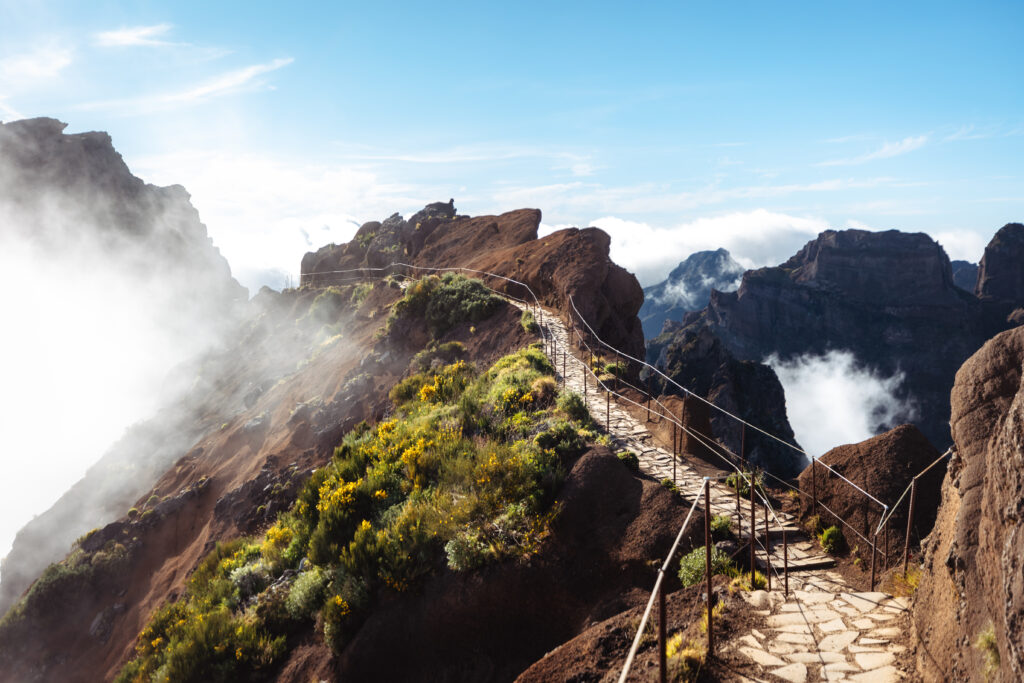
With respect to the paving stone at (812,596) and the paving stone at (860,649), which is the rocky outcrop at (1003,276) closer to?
the paving stone at (812,596)

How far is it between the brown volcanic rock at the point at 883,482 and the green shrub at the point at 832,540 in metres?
0.10

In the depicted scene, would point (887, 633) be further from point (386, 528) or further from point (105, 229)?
point (105, 229)

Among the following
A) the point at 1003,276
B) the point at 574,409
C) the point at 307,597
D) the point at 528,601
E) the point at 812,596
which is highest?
the point at 1003,276

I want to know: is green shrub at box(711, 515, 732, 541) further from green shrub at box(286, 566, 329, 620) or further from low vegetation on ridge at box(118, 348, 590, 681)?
green shrub at box(286, 566, 329, 620)

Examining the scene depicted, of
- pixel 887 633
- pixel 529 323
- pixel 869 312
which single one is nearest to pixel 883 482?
pixel 887 633

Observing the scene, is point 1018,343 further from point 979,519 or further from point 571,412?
point 571,412

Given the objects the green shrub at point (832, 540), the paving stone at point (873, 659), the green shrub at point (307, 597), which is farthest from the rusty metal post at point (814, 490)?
the green shrub at point (307, 597)

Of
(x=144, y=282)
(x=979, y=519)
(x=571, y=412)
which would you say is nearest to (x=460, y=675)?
Result: (x=571, y=412)

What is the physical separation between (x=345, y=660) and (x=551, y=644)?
10.7 ft

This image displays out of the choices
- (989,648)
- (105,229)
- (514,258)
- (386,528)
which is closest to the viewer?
(989,648)

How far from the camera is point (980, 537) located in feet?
12.8

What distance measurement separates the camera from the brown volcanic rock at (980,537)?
10.7ft

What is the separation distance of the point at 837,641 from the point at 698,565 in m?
2.17

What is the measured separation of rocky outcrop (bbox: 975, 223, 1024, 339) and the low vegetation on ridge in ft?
440
